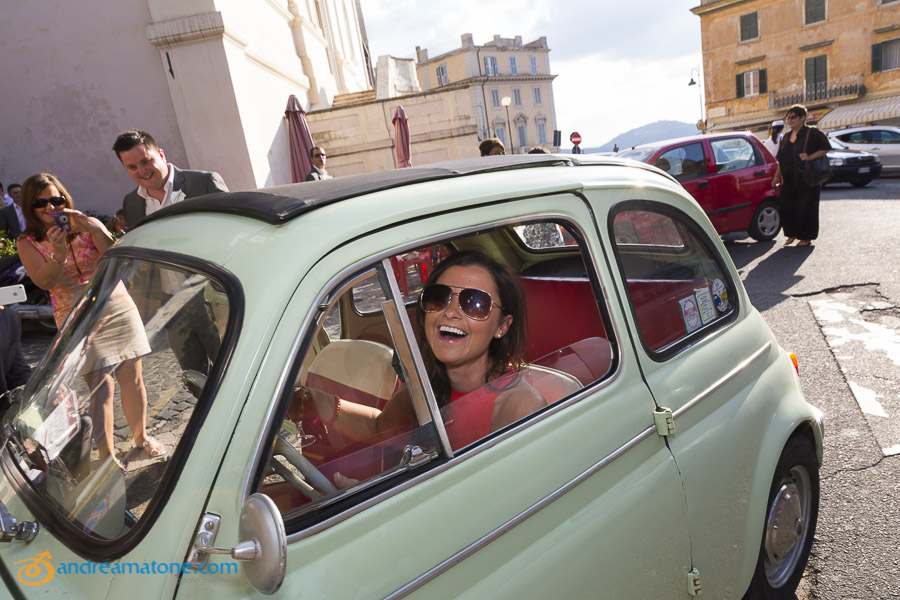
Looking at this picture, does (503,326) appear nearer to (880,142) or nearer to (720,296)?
(720,296)

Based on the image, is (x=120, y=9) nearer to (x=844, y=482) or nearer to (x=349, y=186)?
(x=349, y=186)

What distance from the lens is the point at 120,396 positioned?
1.37 m

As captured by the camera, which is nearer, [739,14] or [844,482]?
[844,482]

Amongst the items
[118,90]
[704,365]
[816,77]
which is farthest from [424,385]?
[816,77]

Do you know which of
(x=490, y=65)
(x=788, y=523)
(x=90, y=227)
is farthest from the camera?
(x=490, y=65)

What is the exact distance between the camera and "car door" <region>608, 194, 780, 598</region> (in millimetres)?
1742

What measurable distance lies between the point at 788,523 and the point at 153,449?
2.34 meters

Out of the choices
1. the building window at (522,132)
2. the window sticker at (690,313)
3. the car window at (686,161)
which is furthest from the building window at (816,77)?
the window sticker at (690,313)

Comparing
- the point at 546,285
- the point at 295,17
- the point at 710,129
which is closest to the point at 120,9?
the point at 295,17

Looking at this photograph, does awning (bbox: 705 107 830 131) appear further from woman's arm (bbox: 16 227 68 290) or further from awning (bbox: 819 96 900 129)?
woman's arm (bbox: 16 227 68 290)

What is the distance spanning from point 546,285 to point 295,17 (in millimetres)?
16827

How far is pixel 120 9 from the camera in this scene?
34.2ft

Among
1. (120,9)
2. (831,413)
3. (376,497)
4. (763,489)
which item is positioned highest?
(120,9)

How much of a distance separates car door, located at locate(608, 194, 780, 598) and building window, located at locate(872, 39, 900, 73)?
4283cm
